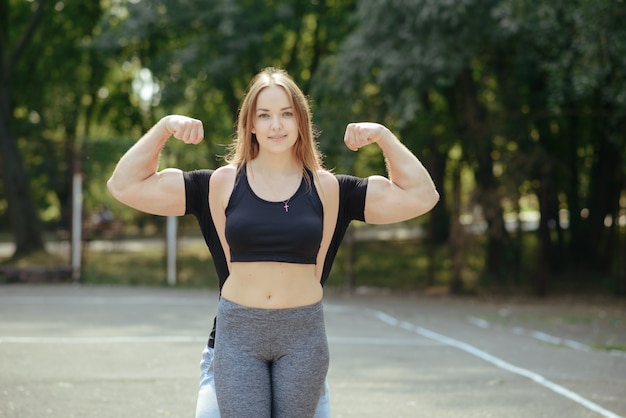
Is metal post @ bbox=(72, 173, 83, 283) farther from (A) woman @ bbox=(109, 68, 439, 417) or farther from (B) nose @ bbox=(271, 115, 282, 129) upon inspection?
(B) nose @ bbox=(271, 115, 282, 129)

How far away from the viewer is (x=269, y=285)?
12.6 feet

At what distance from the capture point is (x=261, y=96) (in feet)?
13.1

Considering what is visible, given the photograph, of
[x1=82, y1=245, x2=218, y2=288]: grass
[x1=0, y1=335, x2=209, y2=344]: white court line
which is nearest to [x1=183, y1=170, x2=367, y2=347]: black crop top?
[x1=0, y1=335, x2=209, y2=344]: white court line

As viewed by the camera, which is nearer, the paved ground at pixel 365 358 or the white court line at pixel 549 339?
the paved ground at pixel 365 358

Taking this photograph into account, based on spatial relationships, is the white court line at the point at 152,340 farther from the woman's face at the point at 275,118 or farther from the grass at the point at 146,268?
the grass at the point at 146,268

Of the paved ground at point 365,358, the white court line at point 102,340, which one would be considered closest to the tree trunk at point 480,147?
the paved ground at point 365,358

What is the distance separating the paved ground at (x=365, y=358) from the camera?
300 inches

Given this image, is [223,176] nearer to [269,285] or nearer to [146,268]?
[269,285]

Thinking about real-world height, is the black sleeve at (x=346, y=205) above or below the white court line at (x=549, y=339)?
above

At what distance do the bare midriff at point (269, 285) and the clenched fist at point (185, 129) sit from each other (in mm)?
577

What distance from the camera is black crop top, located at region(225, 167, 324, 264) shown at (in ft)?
12.6

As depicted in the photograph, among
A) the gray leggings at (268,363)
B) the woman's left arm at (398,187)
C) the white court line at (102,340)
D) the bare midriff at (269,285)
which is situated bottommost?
the white court line at (102,340)

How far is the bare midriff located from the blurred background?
11.0 m

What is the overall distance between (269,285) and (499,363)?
22.4 feet
